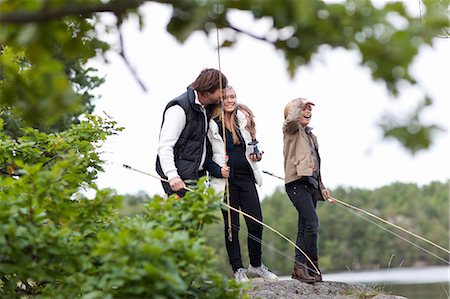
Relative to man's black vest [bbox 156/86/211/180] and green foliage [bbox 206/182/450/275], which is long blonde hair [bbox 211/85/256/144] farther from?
green foliage [bbox 206/182/450/275]

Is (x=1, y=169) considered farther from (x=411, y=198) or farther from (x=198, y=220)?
(x=411, y=198)

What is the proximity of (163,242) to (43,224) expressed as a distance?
78 centimetres

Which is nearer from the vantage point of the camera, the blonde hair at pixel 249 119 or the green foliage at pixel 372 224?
the blonde hair at pixel 249 119

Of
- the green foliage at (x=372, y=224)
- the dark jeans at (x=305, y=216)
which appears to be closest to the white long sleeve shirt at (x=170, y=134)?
the dark jeans at (x=305, y=216)

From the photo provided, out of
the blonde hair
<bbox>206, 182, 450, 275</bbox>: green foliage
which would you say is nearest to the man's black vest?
the blonde hair

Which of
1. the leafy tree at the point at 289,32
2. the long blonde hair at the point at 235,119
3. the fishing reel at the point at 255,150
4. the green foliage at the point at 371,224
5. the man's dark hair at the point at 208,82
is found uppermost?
the green foliage at the point at 371,224

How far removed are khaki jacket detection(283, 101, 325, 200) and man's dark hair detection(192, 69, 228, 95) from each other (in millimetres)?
933

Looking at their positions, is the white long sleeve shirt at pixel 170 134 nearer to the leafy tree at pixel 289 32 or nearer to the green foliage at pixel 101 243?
the green foliage at pixel 101 243

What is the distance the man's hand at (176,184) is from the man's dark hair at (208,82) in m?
0.73

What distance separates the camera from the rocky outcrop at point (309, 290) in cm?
713

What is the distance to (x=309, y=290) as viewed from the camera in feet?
24.7

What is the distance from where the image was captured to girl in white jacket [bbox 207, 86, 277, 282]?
7227mm

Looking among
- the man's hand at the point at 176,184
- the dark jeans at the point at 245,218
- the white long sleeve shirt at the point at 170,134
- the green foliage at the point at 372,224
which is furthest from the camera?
the green foliage at the point at 372,224

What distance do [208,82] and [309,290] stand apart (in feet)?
6.79
